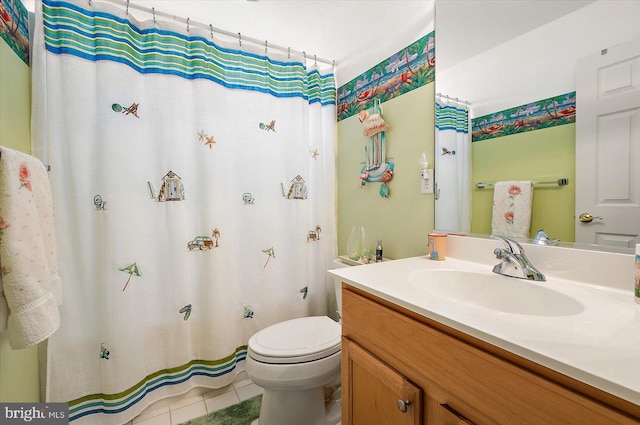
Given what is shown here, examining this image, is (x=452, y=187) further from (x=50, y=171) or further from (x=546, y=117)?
(x=50, y=171)

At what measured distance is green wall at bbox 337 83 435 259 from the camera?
4.60 ft

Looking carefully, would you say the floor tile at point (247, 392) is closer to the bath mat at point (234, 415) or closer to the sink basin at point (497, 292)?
the bath mat at point (234, 415)

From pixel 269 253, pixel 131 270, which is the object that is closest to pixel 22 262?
pixel 131 270

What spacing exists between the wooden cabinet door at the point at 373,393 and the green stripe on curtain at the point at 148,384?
91cm

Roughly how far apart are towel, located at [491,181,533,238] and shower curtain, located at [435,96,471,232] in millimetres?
115

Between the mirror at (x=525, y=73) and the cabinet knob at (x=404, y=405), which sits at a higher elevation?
the mirror at (x=525, y=73)

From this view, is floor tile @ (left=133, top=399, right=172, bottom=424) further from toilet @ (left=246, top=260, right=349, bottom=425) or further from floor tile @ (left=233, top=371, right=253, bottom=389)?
toilet @ (left=246, top=260, right=349, bottom=425)

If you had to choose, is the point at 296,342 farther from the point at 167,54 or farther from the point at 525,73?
the point at 167,54

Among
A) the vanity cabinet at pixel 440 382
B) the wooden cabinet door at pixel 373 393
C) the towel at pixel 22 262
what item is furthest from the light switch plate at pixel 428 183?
the towel at pixel 22 262

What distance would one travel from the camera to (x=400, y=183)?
5.06 feet

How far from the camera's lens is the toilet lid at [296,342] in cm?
117

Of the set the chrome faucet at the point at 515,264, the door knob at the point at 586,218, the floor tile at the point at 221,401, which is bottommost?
the floor tile at the point at 221,401

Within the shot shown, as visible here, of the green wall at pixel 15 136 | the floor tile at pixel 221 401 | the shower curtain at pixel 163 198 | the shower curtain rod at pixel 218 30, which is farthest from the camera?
the floor tile at pixel 221 401

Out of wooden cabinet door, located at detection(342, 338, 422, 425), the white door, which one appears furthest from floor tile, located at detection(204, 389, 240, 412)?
the white door
